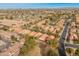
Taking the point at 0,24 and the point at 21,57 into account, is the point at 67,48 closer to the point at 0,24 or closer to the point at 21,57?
the point at 21,57

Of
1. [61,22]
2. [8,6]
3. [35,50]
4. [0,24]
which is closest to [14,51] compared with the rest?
[35,50]

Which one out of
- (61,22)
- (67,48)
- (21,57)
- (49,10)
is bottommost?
(21,57)

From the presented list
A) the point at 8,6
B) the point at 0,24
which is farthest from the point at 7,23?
the point at 8,6

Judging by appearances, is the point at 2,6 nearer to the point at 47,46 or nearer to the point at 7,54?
the point at 7,54

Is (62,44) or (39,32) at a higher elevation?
(39,32)

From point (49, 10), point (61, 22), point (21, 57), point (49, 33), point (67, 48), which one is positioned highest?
point (49, 10)

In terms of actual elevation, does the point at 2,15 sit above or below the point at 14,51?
above
